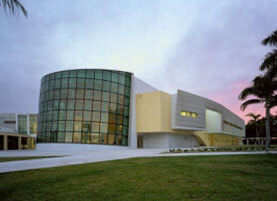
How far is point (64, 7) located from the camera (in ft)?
67.7

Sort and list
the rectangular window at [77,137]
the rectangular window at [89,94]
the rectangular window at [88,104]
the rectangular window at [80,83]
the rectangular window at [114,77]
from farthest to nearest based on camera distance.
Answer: the rectangular window at [114,77], the rectangular window at [80,83], the rectangular window at [89,94], the rectangular window at [88,104], the rectangular window at [77,137]

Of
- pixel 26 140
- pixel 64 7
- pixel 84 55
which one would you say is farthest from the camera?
pixel 84 55

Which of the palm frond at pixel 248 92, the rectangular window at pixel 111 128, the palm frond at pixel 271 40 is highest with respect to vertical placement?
the palm frond at pixel 271 40

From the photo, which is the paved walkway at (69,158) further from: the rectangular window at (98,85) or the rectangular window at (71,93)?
the rectangular window at (98,85)

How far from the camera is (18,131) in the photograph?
177 ft

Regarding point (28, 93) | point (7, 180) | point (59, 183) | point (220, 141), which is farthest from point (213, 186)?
point (28, 93)

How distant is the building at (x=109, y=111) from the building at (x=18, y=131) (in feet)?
35.4

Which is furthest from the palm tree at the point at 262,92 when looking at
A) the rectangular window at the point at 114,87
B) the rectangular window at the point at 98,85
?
the rectangular window at the point at 98,85

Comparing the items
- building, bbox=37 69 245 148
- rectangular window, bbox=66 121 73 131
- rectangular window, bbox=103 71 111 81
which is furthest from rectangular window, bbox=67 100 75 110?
rectangular window, bbox=103 71 111 81

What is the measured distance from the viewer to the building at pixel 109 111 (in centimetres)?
3048

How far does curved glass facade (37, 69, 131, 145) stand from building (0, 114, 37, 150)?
10926 millimetres

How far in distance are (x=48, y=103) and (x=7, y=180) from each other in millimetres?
28133

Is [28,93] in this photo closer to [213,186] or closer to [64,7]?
[64,7]

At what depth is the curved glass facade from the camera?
30250mm
